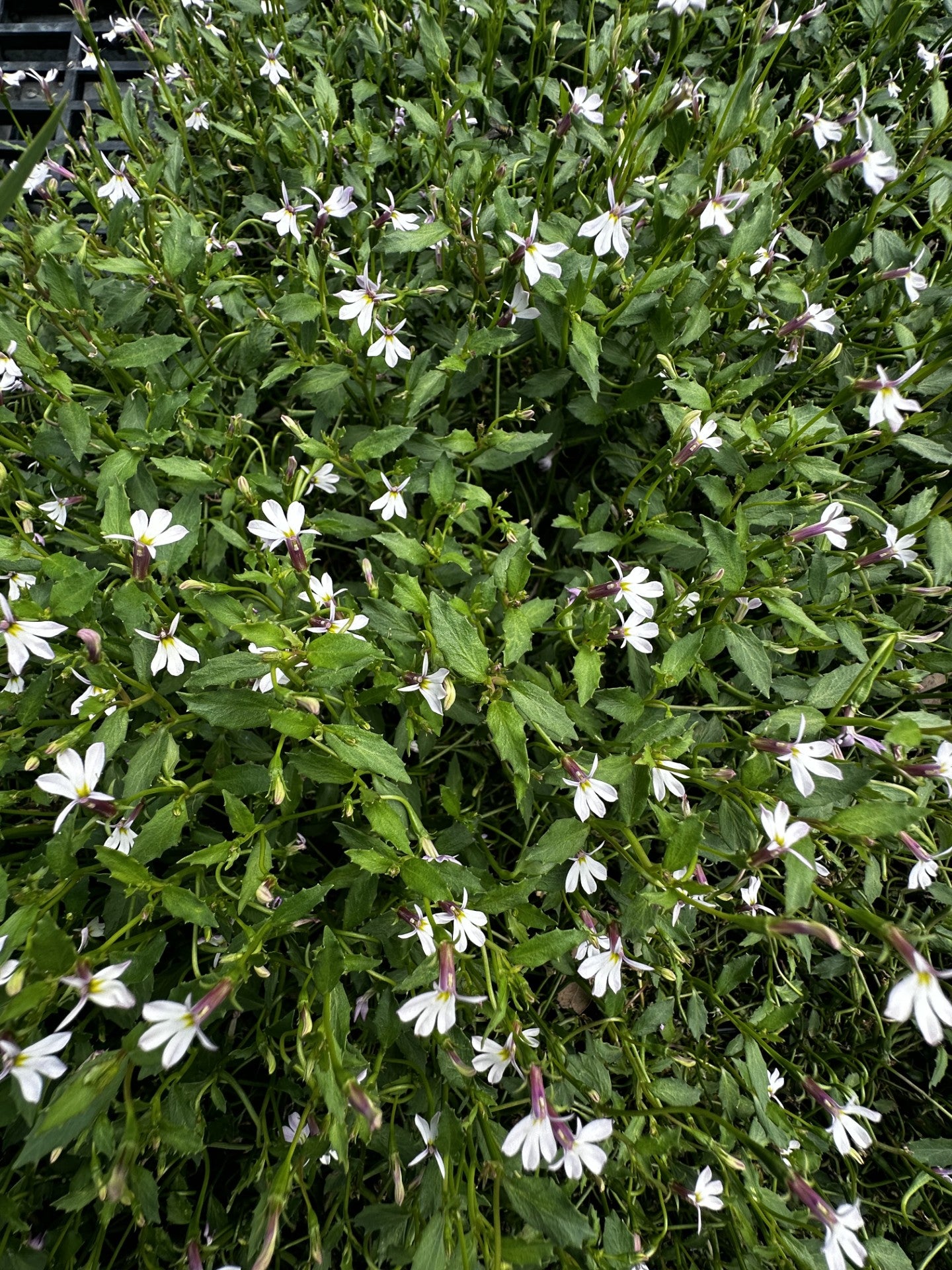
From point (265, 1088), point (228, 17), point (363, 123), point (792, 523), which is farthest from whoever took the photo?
point (228, 17)

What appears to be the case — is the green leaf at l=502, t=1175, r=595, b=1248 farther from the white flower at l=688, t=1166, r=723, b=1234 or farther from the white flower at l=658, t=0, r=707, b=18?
the white flower at l=658, t=0, r=707, b=18

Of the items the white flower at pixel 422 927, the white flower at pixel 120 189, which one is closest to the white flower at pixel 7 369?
the white flower at pixel 120 189

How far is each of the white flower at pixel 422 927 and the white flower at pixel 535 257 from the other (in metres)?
1.20

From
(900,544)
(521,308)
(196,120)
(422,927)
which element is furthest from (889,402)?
(196,120)

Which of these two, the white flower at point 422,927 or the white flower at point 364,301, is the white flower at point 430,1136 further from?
the white flower at point 364,301

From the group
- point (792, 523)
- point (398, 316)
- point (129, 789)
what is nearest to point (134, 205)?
point (398, 316)

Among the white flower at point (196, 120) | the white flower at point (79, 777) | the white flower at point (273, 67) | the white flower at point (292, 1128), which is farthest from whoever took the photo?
the white flower at point (196, 120)

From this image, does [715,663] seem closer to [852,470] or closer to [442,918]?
[852,470]

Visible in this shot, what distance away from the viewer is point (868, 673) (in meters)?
1.36

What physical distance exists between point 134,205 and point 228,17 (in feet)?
2.35

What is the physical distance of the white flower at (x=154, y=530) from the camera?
1.34 metres

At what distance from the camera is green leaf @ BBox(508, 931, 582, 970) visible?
127 centimetres

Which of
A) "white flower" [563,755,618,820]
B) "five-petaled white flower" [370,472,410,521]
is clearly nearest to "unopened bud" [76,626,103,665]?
"five-petaled white flower" [370,472,410,521]

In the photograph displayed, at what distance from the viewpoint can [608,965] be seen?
1.50 m
